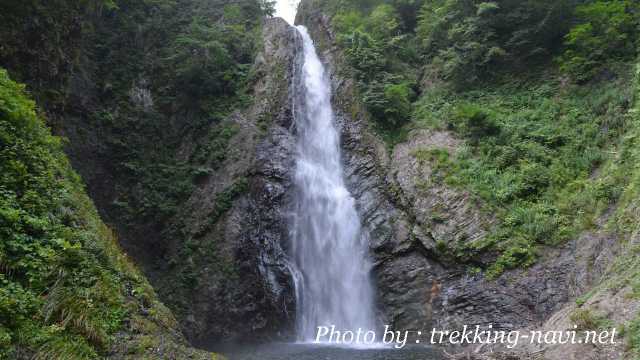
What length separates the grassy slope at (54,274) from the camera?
218 inches

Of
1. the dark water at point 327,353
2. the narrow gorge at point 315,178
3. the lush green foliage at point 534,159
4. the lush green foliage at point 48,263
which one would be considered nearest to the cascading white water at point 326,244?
the narrow gorge at point 315,178

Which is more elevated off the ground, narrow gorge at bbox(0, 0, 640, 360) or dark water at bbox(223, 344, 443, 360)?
narrow gorge at bbox(0, 0, 640, 360)

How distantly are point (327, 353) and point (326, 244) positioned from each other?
5.24m

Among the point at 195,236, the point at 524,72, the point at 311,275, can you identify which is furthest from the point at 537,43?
the point at 195,236

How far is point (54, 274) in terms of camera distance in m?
6.30

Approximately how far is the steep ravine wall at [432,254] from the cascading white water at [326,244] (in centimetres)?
54

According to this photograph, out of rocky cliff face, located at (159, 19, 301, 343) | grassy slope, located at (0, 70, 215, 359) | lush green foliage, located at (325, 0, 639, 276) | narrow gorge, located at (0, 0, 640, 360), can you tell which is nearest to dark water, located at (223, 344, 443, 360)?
narrow gorge, located at (0, 0, 640, 360)

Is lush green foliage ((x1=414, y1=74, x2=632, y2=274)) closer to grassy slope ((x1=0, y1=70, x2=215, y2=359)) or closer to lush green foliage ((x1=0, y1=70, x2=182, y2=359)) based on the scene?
grassy slope ((x1=0, y1=70, x2=215, y2=359))

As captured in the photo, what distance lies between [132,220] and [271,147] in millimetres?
5769

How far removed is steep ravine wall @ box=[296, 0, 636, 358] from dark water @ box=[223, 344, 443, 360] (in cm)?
188

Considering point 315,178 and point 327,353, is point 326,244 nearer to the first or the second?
point 315,178

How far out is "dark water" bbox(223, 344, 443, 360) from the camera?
439 inches

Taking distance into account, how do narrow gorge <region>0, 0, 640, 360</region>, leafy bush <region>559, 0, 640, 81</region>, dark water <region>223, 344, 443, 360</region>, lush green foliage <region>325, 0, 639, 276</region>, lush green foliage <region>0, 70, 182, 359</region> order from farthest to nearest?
leafy bush <region>559, 0, 640, 81</region>, lush green foliage <region>325, 0, 639, 276</region>, dark water <region>223, 344, 443, 360</region>, narrow gorge <region>0, 0, 640, 360</region>, lush green foliage <region>0, 70, 182, 359</region>

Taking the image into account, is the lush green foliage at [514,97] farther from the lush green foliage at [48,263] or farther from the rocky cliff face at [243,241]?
the lush green foliage at [48,263]
